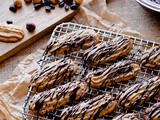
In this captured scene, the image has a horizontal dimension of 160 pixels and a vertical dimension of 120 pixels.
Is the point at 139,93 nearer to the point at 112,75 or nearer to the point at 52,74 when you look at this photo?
the point at 112,75

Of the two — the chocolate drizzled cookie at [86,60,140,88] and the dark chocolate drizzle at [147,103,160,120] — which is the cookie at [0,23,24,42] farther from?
the dark chocolate drizzle at [147,103,160,120]

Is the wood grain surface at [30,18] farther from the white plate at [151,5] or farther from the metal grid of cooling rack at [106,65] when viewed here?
the white plate at [151,5]

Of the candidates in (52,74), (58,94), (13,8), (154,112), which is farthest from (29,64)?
(154,112)

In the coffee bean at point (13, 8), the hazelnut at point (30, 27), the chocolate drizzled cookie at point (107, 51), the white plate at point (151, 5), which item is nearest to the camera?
the chocolate drizzled cookie at point (107, 51)

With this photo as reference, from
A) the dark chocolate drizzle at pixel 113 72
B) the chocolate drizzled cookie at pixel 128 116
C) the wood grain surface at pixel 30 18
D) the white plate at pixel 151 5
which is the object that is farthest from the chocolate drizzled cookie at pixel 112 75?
the wood grain surface at pixel 30 18

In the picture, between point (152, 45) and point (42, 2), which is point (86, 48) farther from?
point (42, 2)

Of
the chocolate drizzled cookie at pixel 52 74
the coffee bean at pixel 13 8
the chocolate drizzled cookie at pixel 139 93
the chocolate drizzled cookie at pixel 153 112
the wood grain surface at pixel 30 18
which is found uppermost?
the coffee bean at pixel 13 8
